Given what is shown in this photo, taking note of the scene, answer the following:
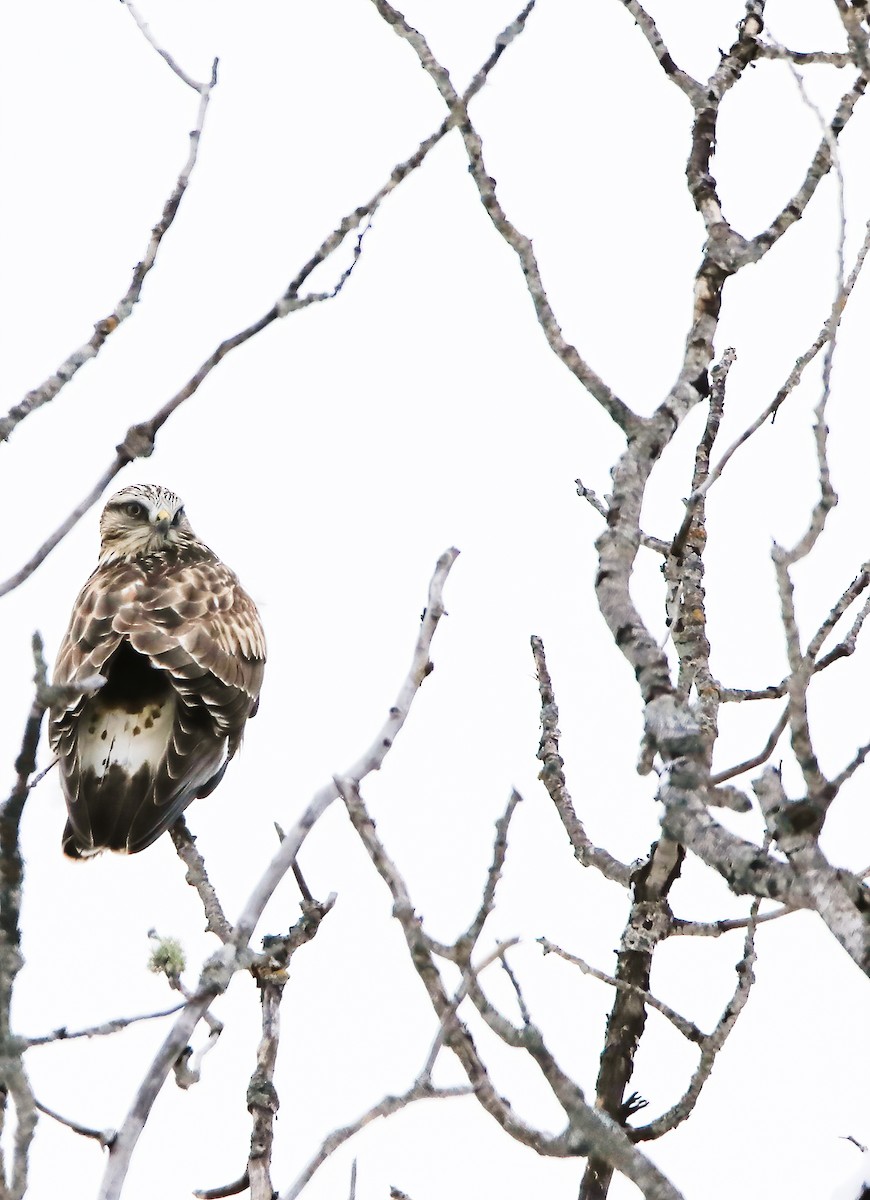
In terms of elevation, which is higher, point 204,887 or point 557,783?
point 204,887

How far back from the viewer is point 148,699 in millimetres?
7746

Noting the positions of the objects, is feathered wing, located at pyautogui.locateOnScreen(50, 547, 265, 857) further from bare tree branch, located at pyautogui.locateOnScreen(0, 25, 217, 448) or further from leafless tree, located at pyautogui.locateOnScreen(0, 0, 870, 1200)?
bare tree branch, located at pyautogui.locateOnScreen(0, 25, 217, 448)

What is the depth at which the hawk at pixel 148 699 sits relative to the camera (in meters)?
7.36

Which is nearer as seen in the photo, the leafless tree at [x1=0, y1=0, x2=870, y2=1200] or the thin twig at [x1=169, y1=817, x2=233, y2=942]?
the leafless tree at [x1=0, y1=0, x2=870, y2=1200]

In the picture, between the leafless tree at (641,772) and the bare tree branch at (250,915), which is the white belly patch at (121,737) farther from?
the bare tree branch at (250,915)

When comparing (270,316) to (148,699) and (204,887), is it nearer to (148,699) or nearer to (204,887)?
(204,887)

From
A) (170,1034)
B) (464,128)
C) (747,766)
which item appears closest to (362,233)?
(464,128)

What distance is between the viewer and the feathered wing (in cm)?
736

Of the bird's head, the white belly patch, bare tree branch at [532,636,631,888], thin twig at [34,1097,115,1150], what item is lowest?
thin twig at [34,1097,115,1150]

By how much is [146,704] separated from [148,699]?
0.13 feet

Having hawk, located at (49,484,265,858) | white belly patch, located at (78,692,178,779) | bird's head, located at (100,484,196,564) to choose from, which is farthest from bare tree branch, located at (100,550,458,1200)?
bird's head, located at (100,484,196,564)

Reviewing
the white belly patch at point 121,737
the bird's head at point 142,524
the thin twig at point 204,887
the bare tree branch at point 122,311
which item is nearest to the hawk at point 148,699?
the white belly patch at point 121,737

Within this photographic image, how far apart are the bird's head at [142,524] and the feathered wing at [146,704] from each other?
2.58 feet

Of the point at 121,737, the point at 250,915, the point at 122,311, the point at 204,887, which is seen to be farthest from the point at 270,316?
the point at 121,737
